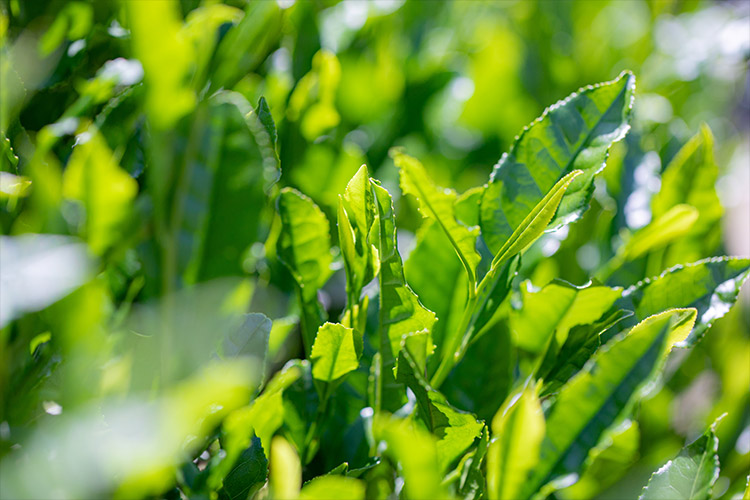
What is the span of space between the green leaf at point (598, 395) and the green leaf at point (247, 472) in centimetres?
21

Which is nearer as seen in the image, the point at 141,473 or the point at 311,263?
the point at 141,473

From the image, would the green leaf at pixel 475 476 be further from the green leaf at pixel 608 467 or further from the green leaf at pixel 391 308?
the green leaf at pixel 608 467

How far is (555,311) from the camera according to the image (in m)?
0.63

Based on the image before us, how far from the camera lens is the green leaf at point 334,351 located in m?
0.53

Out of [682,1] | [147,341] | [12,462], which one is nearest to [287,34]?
[147,341]

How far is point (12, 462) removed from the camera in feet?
1.58

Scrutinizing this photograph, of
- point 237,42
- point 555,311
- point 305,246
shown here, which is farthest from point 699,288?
point 237,42

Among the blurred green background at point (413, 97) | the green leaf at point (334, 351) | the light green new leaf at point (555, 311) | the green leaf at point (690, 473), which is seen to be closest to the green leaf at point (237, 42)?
the blurred green background at point (413, 97)

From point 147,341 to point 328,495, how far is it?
21 cm

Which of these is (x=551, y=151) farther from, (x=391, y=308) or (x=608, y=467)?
(x=608, y=467)

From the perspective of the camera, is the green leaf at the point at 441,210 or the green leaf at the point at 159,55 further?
the green leaf at the point at 441,210

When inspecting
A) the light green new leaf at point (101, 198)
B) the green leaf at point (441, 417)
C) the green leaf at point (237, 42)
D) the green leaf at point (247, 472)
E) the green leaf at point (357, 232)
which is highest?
the green leaf at point (237, 42)

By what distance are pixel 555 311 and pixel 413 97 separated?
1.91 feet

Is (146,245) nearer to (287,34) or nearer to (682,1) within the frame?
(287,34)
